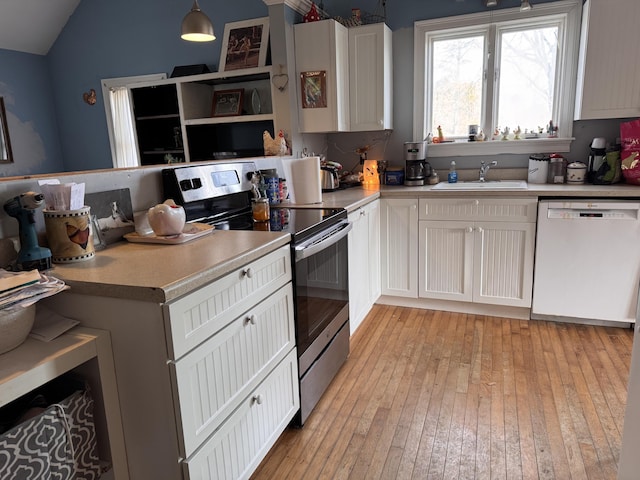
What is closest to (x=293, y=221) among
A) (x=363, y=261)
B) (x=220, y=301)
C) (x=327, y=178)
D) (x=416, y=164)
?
(x=220, y=301)

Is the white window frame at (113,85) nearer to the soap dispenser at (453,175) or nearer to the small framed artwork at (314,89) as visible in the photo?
the small framed artwork at (314,89)

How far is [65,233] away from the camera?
134 centimetres

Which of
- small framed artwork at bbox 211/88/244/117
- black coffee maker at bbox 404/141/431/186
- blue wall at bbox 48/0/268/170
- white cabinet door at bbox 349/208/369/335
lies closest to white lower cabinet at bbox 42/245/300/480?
white cabinet door at bbox 349/208/369/335

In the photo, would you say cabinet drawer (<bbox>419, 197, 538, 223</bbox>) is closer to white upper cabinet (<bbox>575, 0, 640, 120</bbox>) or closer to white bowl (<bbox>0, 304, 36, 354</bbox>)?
white upper cabinet (<bbox>575, 0, 640, 120</bbox>)

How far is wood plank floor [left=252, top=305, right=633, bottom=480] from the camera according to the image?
1.68m

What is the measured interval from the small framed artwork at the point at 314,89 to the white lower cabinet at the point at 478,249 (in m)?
1.05

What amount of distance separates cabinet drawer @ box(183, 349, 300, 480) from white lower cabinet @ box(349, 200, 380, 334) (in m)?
0.83

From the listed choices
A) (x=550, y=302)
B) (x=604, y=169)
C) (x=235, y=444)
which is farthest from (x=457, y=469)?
(x=604, y=169)

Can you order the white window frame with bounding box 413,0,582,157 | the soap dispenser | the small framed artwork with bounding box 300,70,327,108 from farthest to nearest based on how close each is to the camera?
the soap dispenser < the small framed artwork with bounding box 300,70,327,108 < the white window frame with bounding box 413,0,582,157

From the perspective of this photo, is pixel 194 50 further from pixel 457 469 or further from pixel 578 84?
pixel 457 469

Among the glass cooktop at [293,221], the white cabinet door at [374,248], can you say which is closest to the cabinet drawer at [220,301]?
the glass cooktop at [293,221]

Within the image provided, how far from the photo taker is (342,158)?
380 centimetres

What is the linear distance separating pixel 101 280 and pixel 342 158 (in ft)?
9.41

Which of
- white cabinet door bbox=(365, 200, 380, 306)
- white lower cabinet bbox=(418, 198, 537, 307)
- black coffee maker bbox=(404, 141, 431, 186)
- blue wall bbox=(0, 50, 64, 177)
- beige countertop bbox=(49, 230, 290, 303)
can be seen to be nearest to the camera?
beige countertop bbox=(49, 230, 290, 303)
